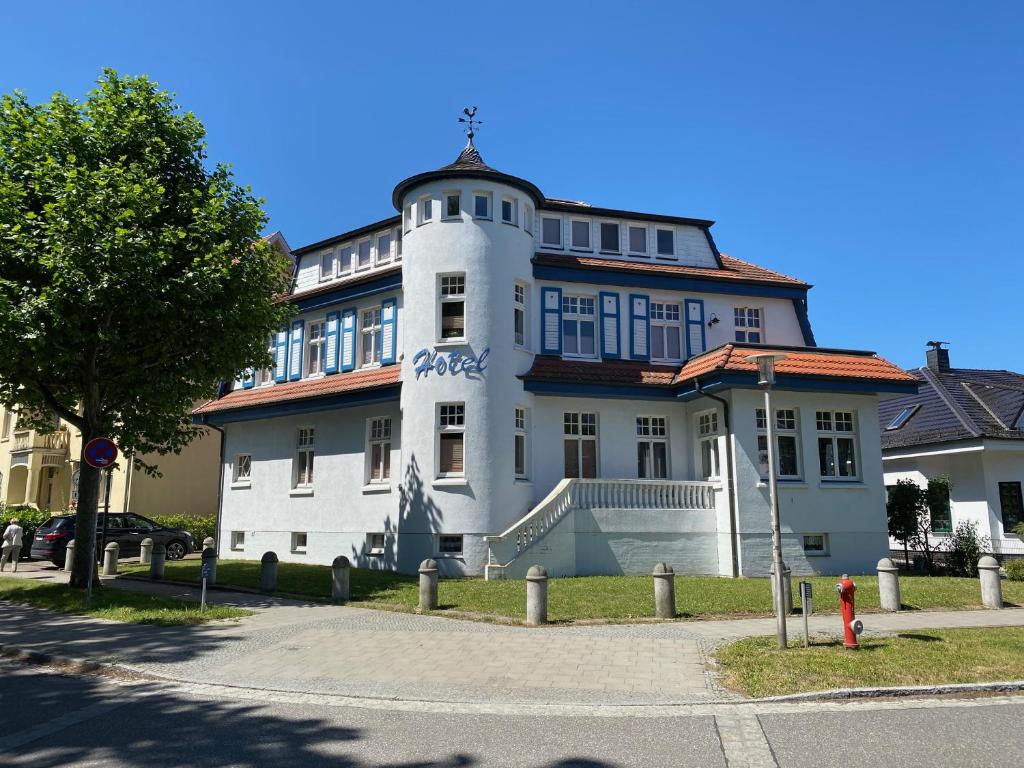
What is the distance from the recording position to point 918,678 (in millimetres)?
8008

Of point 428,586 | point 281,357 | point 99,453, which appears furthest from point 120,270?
point 281,357

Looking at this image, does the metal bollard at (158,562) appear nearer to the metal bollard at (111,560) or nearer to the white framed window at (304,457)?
the metal bollard at (111,560)

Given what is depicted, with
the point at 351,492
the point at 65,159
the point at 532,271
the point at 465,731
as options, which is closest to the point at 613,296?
the point at 532,271

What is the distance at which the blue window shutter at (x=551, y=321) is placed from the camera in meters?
21.2

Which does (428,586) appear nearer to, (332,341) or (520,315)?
(520,315)

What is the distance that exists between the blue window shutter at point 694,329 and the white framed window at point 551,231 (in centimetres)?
442

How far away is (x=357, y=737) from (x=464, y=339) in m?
14.0

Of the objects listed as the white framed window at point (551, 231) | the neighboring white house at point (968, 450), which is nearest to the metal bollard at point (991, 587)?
the neighboring white house at point (968, 450)

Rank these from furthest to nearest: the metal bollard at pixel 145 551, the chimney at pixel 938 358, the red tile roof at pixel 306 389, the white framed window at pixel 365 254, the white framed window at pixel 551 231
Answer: the chimney at pixel 938 358 → the white framed window at pixel 365 254 → the metal bollard at pixel 145 551 → the white framed window at pixel 551 231 → the red tile roof at pixel 306 389

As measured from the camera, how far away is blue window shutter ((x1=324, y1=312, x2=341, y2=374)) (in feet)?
76.9

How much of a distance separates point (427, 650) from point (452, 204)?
1362 centimetres

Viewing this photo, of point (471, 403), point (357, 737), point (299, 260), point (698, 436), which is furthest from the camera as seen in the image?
point (299, 260)

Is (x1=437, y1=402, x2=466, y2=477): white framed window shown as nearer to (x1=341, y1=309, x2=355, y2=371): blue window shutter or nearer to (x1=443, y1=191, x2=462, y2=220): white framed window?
(x1=341, y1=309, x2=355, y2=371): blue window shutter

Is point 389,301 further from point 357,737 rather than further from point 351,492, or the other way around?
point 357,737
